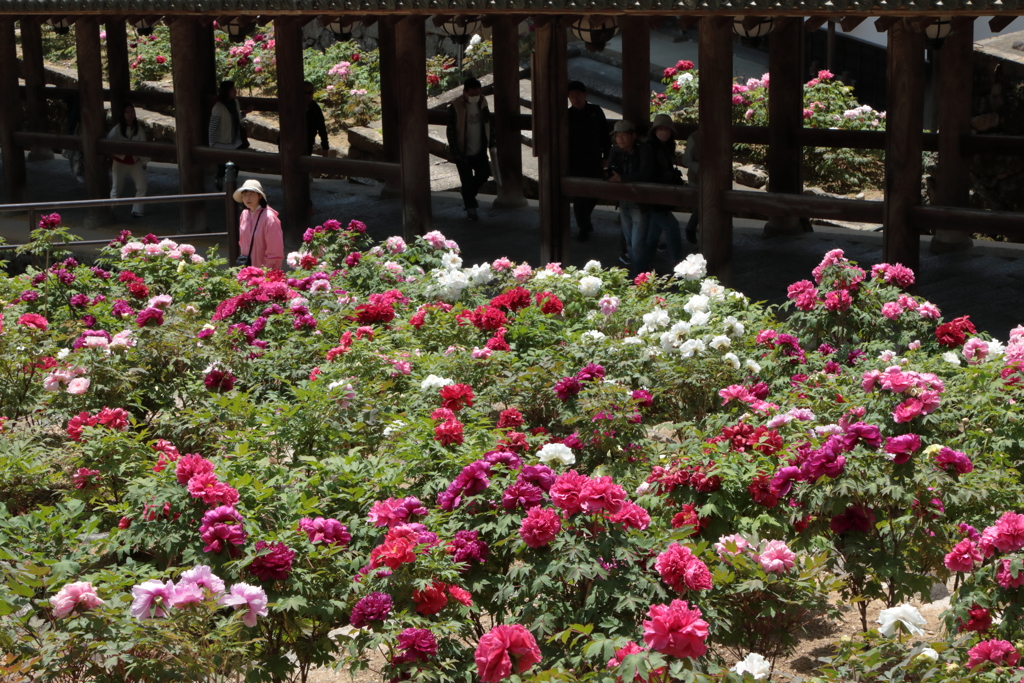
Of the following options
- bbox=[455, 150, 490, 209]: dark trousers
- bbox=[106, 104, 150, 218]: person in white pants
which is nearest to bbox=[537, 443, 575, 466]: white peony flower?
bbox=[455, 150, 490, 209]: dark trousers

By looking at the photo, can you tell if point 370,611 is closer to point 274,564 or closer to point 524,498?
point 274,564

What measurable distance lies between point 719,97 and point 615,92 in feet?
32.2

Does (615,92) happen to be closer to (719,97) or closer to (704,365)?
(719,97)

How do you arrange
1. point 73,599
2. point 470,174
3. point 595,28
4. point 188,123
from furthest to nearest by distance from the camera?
point 188,123, point 470,174, point 595,28, point 73,599

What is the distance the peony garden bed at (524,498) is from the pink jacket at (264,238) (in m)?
2.02

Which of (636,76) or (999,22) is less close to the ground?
(636,76)

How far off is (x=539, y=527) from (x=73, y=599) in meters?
1.32

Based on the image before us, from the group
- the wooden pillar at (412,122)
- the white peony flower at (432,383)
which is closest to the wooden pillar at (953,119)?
the wooden pillar at (412,122)

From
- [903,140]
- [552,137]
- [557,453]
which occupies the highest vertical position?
[552,137]

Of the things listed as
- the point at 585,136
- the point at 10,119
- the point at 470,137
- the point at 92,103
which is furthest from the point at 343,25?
the point at 10,119

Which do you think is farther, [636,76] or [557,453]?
[636,76]

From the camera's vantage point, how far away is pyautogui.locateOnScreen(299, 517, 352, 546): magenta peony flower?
3.89 meters

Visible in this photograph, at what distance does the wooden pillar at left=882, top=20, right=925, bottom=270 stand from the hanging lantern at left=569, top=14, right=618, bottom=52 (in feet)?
9.06

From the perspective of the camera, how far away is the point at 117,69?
51.5ft
